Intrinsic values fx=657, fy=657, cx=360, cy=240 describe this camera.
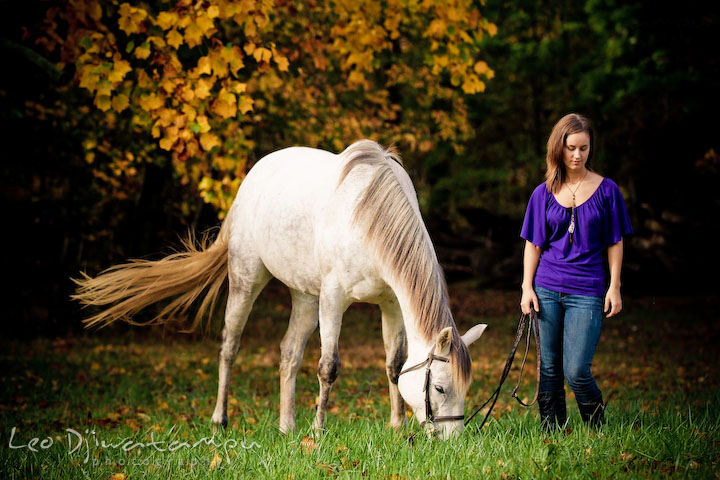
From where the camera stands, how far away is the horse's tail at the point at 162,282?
5.40 meters

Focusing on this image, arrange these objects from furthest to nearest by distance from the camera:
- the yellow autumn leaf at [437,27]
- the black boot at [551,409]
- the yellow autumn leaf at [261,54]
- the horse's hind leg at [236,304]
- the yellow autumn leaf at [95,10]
A: the yellow autumn leaf at [437,27]
the yellow autumn leaf at [261,54]
the horse's hind leg at [236,304]
the yellow autumn leaf at [95,10]
the black boot at [551,409]

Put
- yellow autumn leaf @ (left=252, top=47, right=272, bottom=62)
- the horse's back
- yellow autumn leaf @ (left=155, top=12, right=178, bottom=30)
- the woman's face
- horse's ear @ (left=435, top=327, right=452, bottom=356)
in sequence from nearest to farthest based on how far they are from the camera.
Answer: horse's ear @ (left=435, top=327, right=452, bottom=356) < the woman's face < the horse's back < yellow autumn leaf @ (left=155, top=12, right=178, bottom=30) < yellow autumn leaf @ (left=252, top=47, right=272, bottom=62)

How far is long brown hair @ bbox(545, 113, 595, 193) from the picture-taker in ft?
12.8

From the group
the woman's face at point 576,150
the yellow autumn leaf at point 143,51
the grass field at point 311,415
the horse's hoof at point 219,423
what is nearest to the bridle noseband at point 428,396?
the grass field at point 311,415

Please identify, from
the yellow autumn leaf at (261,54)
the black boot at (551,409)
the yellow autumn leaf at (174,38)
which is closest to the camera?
the black boot at (551,409)

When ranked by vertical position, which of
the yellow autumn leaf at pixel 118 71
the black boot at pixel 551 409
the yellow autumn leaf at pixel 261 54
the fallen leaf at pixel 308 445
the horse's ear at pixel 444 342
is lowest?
the fallen leaf at pixel 308 445

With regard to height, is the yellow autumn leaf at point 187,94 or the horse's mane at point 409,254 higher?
the yellow autumn leaf at point 187,94

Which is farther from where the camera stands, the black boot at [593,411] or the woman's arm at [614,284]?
the black boot at [593,411]

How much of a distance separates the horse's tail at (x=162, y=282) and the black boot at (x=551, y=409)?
273 cm

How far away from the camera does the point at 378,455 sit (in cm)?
364

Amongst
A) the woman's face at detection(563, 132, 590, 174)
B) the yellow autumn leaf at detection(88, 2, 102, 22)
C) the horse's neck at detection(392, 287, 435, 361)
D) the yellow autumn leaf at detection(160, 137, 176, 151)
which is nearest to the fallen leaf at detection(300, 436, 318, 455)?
the horse's neck at detection(392, 287, 435, 361)

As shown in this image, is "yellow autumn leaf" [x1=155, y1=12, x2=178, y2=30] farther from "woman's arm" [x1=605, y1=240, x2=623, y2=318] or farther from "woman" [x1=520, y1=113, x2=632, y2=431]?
"woman's arm" [x1=605, y1=240, x2=623, y2=318]

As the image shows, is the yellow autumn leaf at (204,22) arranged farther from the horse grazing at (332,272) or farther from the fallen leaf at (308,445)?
the fallen leaf at (308,445)

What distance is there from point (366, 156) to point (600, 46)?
16.4 metres
